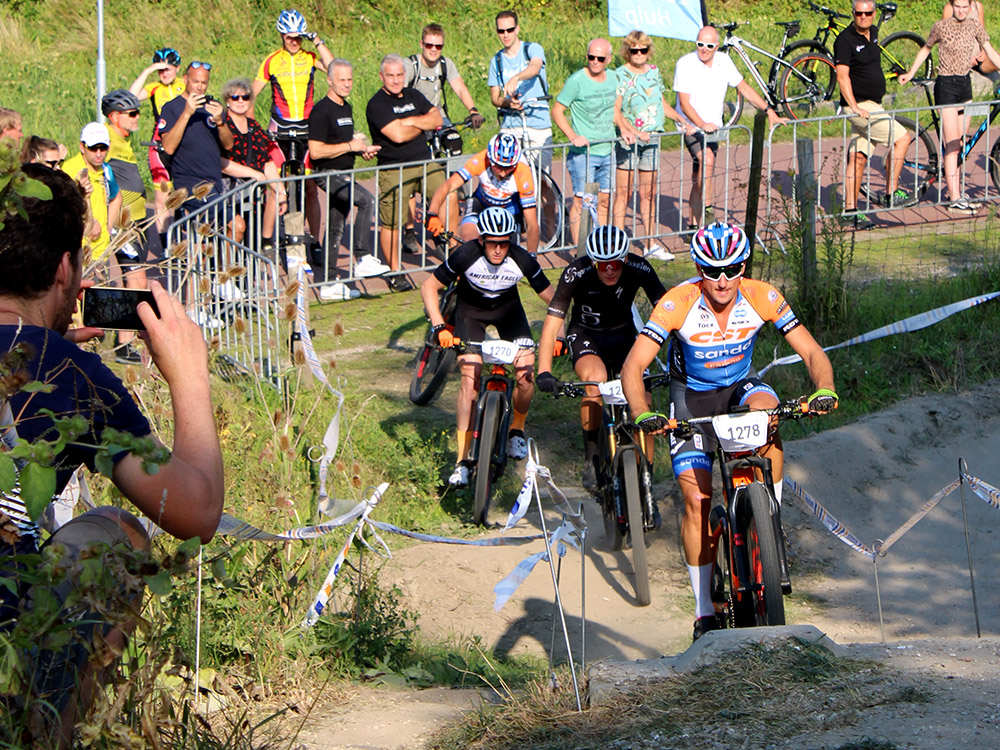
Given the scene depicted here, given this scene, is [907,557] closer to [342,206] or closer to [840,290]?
[840,290]

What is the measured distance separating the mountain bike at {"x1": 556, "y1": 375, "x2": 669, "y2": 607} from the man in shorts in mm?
2380

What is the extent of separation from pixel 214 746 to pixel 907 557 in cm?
510

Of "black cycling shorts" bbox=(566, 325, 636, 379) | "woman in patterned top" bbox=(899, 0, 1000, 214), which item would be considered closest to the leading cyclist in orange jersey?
"black cycling shorts" bbox=(566, 325, 636, 379)

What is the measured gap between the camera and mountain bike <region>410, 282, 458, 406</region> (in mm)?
8508

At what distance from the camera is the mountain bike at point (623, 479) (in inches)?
251

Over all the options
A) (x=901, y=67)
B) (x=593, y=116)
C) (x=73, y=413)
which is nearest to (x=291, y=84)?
(x=593, y=116)

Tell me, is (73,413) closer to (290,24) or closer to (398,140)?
(398,140)

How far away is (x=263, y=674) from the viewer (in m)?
4.59

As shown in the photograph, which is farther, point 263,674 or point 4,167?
point 263,674

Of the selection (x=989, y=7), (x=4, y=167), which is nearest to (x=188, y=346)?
(x=4, y=167)

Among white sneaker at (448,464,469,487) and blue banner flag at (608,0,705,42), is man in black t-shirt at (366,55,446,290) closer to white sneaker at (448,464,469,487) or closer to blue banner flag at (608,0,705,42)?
blue banner flag at (608,0,705,42)

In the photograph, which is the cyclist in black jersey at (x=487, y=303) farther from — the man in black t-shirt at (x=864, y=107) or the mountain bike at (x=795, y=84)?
the mountain bike at (x=795, y=84)

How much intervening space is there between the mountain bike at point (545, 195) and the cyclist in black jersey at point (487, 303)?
3.23m

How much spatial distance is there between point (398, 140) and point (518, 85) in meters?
1.89
